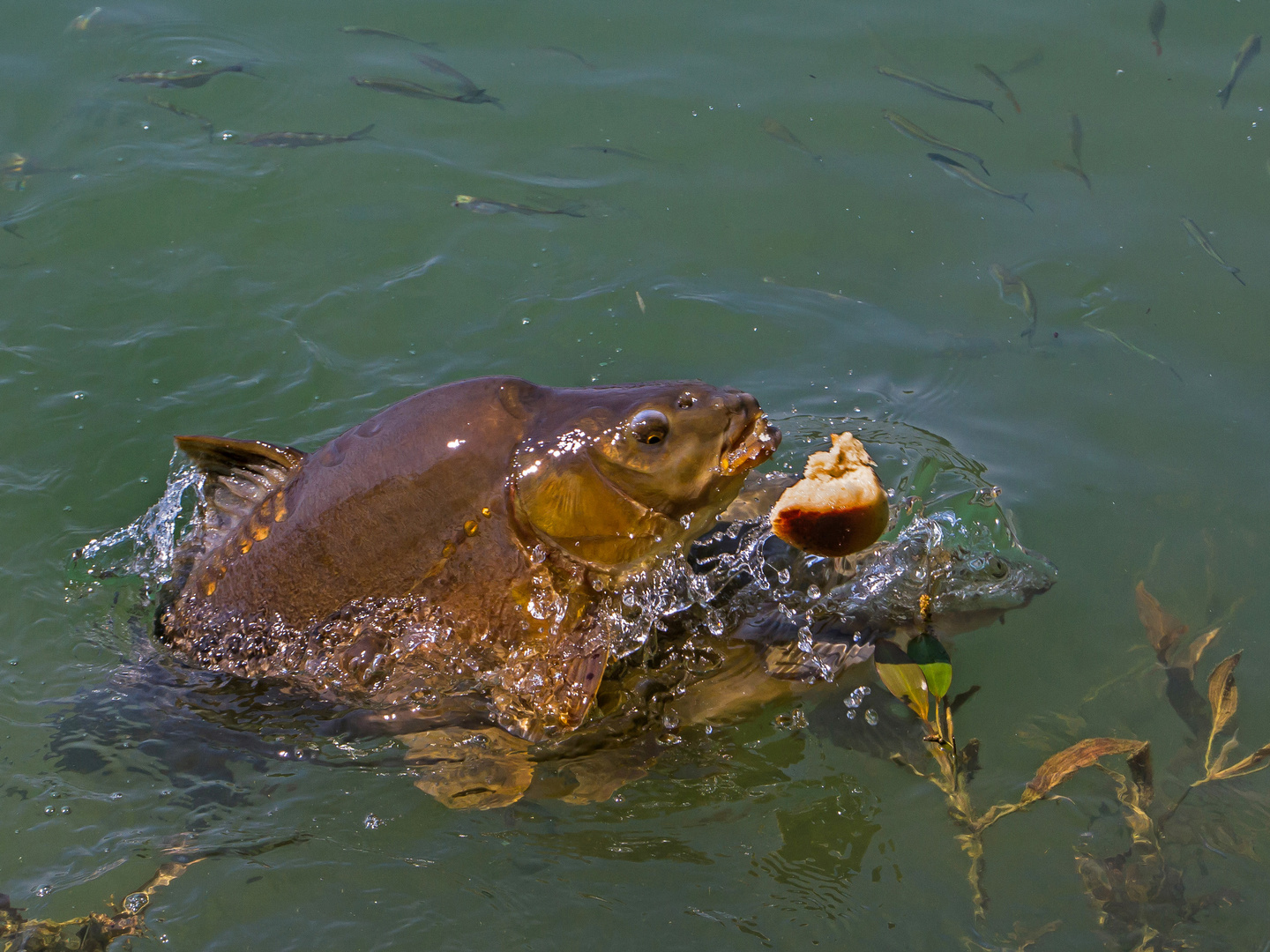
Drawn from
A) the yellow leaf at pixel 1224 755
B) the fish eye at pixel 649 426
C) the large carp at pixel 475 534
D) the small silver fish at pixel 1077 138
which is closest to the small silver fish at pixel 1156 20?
the small silver fish at pixel 1077 138

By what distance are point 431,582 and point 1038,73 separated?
184 inches

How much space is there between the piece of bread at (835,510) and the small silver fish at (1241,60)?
3.97 m

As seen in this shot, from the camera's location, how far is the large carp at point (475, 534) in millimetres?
3055

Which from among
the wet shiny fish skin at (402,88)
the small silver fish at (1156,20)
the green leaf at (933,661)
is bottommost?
the green leaf at (933,661)

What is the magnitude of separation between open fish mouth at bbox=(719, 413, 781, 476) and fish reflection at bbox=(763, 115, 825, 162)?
3246 millimetres

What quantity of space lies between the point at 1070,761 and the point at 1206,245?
299cm

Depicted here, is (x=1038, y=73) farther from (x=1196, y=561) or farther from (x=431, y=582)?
(x=431, y=582)

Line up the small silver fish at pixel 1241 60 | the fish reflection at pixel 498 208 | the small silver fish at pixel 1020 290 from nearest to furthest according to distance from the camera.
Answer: the small silver fish at pixel 1020 290
the fish reflection at pixel 498 208
the small silver fish at pixel 1241 60

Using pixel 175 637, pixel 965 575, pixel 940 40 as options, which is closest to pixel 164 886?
pixel 175 637

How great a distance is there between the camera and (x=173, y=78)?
→ 6.29m

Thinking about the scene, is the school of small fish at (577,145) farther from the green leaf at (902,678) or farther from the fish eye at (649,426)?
the fish eye at (649,426)

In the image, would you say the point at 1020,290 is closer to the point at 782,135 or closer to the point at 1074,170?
the point at 1074,170

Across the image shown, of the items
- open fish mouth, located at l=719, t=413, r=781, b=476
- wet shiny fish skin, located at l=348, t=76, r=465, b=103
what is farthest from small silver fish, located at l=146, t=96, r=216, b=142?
open fish mouth, located at l=719, t=413, r=781, b=476

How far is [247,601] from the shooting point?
3400 millimetres
